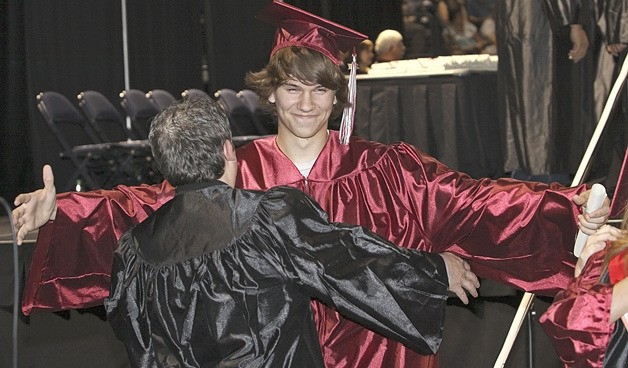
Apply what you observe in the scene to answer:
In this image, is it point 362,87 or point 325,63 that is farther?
point 362,87

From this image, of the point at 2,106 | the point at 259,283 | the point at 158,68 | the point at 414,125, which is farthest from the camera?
the point at 158,68

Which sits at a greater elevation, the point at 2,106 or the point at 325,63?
the point at 325,63

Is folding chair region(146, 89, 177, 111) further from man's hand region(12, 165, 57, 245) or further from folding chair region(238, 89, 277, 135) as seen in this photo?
man's hand region(12, 165, 57, 245)

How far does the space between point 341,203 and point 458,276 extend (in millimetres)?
423

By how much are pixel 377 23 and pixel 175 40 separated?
346 cm

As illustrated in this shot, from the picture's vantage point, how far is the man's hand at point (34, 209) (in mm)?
3064

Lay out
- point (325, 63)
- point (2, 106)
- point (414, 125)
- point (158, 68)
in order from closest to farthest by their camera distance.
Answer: point (325, 63)
point (414, 125)
point (2, 106)
point (158, 68)

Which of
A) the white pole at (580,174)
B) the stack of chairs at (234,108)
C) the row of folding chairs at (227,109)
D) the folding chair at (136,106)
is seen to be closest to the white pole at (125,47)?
the row of folding chairs at (227,109)

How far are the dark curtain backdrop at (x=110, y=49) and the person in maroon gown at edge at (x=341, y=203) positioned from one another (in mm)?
7117

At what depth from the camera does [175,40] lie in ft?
43.7

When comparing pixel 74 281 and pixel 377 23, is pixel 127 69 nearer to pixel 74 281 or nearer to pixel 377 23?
pixel 377 23

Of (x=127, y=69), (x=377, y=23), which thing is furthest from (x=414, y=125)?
(x=377, y=23)

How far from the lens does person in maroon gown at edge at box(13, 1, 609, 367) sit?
318cm

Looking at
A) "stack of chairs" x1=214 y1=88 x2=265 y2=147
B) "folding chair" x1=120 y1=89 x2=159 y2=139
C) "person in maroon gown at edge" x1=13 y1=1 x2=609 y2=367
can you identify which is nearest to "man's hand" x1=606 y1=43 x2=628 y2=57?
"person in maroon gown at edge" x1=13 y1=1 x2=609 y2=367
